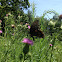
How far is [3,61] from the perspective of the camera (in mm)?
1474

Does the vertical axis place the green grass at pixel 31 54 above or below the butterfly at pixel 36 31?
below

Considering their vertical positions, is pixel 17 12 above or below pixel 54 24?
above

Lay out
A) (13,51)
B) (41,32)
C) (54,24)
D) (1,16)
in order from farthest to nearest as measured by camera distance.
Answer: (1,16)
(41,32)
(13,51)
(54,24)

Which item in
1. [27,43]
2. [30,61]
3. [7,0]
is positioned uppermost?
[7,0]

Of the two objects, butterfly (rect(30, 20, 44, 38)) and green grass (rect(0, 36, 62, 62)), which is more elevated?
butterfly (rect(30, 20, 44, 38))

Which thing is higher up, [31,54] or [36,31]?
[36,31]

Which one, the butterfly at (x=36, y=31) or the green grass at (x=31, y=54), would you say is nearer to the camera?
the green grass at (x=31, y=54)

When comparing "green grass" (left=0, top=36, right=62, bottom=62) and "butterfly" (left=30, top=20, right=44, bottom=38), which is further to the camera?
"butterfly" (left=30, top=20, right=44, bottom=38)

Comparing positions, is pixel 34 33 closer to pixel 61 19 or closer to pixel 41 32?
pixel 41 32

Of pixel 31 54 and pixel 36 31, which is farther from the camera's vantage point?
pixel 36 31

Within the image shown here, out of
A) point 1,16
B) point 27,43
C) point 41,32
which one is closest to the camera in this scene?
point 27,43

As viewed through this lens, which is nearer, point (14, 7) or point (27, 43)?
point (27, 43)

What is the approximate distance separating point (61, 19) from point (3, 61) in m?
0.96

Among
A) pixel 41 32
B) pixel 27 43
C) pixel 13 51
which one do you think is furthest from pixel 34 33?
pixel 27 43
